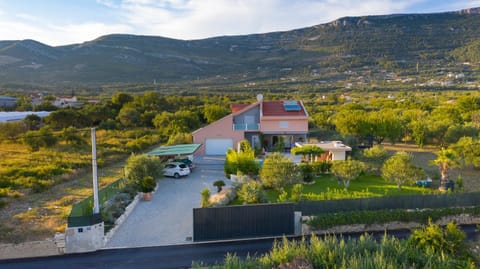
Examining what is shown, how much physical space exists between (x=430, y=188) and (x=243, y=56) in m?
111

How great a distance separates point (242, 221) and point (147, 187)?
684 cm

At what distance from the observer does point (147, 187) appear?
1689 cm

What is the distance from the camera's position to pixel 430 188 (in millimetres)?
17562

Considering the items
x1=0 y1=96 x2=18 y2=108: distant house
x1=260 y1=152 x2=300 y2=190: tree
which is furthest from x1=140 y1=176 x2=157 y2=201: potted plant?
x1=0 y1=96 x2=18 y2=108: distant house

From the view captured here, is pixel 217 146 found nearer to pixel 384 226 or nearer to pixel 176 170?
pixel 176 170

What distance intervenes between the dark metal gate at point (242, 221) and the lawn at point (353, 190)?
8.45ft

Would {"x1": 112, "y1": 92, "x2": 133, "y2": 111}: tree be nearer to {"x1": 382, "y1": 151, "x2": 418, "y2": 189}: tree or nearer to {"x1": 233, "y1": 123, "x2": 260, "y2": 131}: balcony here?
{"x1": 233, "y1": 123, "x2": 260, "y2": 131}: balcony

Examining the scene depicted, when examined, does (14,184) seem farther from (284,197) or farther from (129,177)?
(284,197)

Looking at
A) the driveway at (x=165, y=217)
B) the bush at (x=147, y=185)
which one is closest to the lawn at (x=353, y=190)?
the driveway at (x=165, y=217)

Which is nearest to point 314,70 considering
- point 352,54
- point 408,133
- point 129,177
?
point 352,54

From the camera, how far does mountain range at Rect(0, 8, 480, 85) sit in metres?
93.6

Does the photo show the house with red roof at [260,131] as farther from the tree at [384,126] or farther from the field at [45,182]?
the field at [45,182]

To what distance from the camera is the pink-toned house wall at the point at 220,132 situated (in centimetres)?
2841

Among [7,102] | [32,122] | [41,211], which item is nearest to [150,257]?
[41,211]
